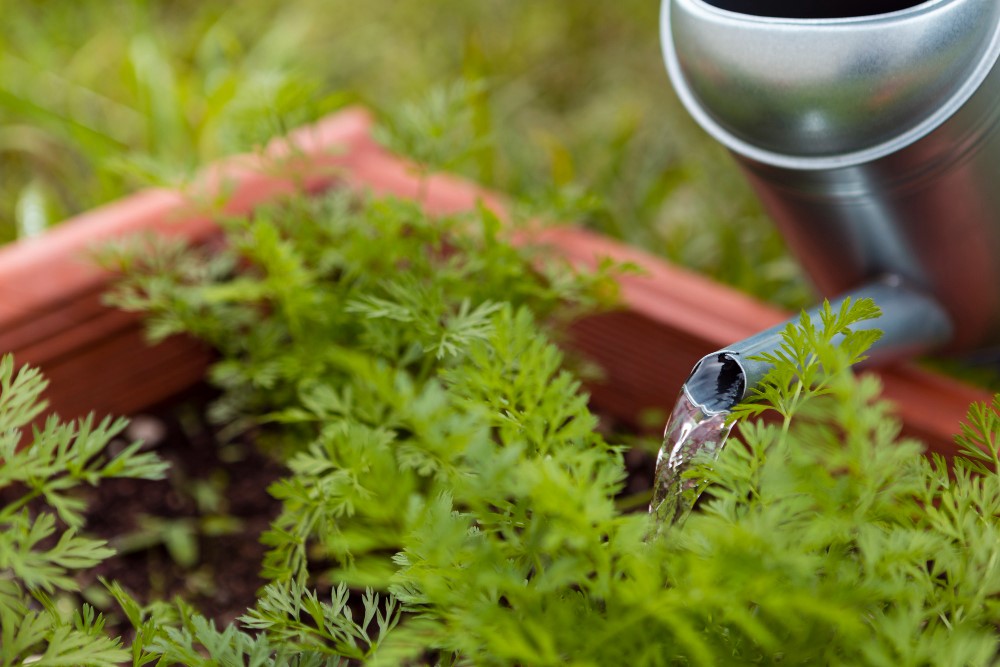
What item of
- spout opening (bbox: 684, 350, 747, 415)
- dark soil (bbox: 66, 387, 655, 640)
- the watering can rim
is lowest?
dark soil (bbox: 66, 387, 655, 640)

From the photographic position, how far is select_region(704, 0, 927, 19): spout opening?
68 cm

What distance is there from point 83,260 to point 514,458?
62cm

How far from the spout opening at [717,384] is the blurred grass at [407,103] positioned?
23 centimetres

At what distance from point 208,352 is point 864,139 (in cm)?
66

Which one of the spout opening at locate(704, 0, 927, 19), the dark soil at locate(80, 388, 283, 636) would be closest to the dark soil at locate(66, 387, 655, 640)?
the dark soil at locate(80, 388, 283, 636)

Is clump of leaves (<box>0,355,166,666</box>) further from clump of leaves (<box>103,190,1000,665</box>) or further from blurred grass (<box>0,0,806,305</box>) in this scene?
blurred grass (<box>0,0,806,305</box>)

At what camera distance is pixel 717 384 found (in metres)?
0.58

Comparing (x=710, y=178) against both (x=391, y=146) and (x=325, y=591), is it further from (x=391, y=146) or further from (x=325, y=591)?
(x=325, y=591)

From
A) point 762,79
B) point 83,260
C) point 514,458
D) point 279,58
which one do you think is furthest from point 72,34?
point 514,458

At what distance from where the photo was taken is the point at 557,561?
17.7 inches

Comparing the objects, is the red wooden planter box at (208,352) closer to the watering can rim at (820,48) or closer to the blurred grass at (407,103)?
the blurred grass at (407,103)

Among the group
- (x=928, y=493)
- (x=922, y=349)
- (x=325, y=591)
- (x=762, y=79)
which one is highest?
(x=762, y=79)

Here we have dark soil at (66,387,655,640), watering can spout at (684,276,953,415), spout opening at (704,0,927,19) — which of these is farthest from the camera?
dark soil at (66,387,655,640)

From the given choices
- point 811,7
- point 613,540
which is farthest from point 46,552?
point 811,7
